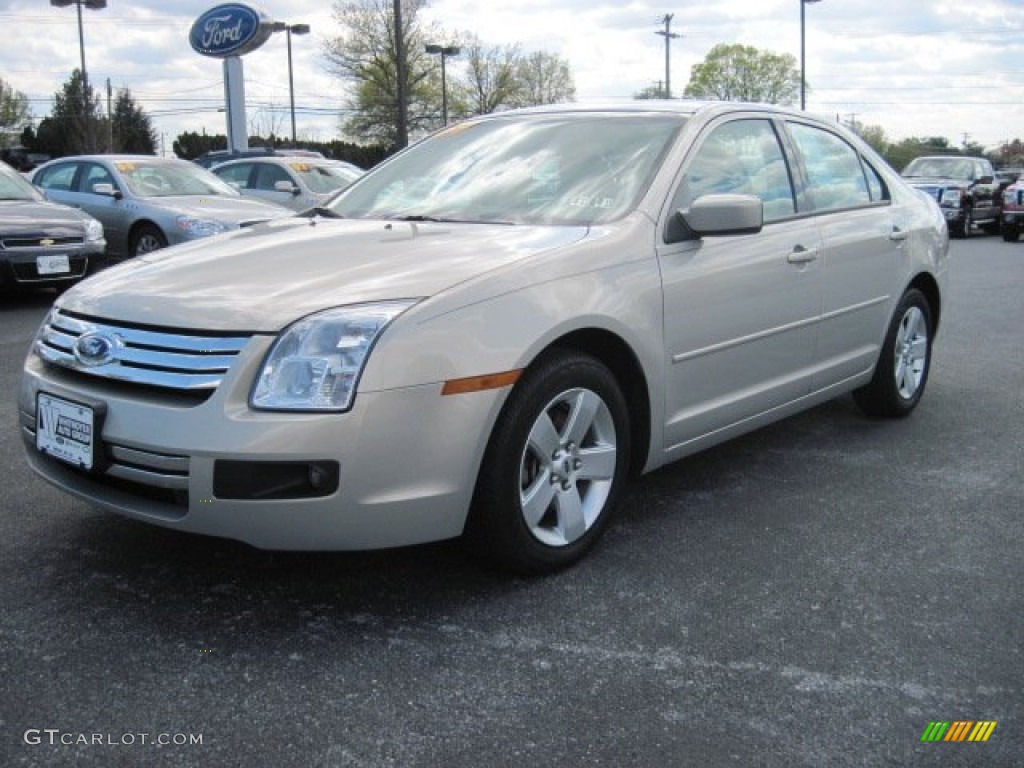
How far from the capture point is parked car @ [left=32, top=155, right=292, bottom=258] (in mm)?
10242

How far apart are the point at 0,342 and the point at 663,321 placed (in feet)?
19.2

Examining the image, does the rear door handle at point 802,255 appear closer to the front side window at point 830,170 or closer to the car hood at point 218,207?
the front side window at point 830,170

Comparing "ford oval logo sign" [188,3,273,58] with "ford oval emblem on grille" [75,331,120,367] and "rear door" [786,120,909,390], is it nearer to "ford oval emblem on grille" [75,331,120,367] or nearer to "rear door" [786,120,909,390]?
"rear door" [786,120,909,390]

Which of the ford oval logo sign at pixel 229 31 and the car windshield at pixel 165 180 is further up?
the ford oval logo sign at pixel 229 31

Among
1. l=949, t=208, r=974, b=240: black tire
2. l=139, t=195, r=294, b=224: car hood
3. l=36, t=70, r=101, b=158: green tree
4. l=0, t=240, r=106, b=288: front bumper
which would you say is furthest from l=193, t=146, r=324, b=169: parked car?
l=36, t=70, r=101, b=158: green tree

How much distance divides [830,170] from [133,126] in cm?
7105

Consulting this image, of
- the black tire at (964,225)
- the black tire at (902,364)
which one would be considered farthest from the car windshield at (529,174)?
the black tire at (964,225)

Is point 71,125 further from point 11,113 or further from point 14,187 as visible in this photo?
point 14,187

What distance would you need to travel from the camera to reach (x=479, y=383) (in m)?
2.85

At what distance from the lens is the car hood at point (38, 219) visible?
9.06 m

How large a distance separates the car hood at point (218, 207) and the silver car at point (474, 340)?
6158mm

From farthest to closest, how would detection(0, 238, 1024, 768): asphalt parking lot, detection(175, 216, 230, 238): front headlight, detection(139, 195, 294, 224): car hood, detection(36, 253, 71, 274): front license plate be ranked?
detection(139, 195, 294, 224): car hood, detection(175, 216, 230, 238): front headlight, detection(36, 253, 71, 274): front license plate, detection(0, 238, 1024, 768): asphalt parking lot

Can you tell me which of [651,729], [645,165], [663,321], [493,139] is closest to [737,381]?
[663,321]

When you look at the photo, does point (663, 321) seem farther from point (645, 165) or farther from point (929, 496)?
point (929, 496)
